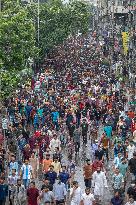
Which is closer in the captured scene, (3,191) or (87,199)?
(87,199)

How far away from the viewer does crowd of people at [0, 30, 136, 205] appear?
18.8 metres

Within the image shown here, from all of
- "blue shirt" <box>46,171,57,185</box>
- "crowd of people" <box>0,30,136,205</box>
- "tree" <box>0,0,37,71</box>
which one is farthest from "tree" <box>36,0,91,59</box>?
"blue shirt" <box>46,171,57,185</box>

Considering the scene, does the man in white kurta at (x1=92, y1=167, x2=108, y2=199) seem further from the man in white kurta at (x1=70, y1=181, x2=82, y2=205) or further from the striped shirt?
the striped shirt

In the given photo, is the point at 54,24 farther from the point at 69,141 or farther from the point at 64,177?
the point at 64,177

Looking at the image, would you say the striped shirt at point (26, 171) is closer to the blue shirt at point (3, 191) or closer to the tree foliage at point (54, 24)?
the blue shirt at point (3, 191)

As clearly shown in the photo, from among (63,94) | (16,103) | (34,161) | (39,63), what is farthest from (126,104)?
(39,63)

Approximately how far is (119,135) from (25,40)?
13266mm

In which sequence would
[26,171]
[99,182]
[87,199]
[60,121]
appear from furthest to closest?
1. [60,121]
2. [26,171]
3. [99,182]
4. [87,199]

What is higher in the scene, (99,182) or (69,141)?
(69,141)

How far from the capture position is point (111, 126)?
27.1 meters

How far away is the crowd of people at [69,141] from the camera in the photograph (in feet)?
61.7

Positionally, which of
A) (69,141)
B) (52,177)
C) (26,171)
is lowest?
(52,177)

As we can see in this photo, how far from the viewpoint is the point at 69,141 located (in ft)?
86.3

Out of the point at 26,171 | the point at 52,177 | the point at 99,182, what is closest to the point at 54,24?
the point at 26,171
